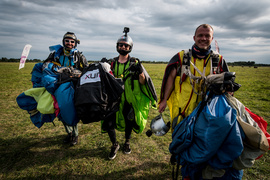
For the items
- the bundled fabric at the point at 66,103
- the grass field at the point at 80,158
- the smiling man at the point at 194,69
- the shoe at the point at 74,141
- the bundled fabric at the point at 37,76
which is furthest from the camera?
the shoe at the point at 74,141

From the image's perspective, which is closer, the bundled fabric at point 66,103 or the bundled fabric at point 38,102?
the bundled fabric at point 66,103

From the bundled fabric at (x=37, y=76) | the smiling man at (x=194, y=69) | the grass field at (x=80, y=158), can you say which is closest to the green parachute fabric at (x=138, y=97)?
→ the grass field at (x=80, y=158)

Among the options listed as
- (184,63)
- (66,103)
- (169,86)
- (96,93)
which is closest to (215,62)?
(184,63)

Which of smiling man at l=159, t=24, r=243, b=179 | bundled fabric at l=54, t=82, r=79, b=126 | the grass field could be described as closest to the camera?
smiling man at l=159, t=24, r=243, b=179

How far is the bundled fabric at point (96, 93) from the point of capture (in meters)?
2.24

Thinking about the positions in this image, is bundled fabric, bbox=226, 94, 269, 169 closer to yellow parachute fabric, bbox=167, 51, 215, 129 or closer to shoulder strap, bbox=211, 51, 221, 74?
yellow parachute fabric, bbox=167, 51, 215, 129

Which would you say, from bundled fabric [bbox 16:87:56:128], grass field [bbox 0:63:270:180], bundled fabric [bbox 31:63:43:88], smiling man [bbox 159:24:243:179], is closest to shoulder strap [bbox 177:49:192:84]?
smiling man [bbox 159:24:243:179]

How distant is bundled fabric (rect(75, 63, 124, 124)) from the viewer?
2236 mm

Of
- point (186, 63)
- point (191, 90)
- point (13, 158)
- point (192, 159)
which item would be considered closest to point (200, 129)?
point (192, 159)

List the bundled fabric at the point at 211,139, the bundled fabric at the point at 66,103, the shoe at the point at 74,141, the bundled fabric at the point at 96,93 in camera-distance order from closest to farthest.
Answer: the bundled fabric at the point at 211,139
the bundled fabric at the point at 96,93
the bundled fabric at the point at 66,103
the shoe at the point at 74,141

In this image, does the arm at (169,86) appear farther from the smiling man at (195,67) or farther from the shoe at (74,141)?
the shoe at (74,141)

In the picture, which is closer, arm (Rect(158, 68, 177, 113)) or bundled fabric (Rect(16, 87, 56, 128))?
arm (Rect(158, 68, 177, 113))

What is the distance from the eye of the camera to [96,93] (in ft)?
7.51

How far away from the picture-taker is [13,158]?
329cm
